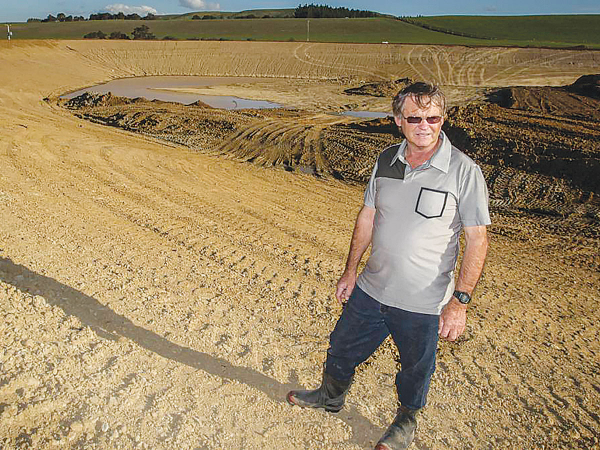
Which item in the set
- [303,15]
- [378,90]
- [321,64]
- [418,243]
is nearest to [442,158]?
[418,243]

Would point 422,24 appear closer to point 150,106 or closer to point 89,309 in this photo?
point 150,106

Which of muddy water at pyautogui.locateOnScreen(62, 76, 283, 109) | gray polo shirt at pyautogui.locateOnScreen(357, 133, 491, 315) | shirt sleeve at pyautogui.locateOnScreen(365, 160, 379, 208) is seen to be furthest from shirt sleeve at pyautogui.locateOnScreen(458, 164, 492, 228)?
muddy water at pyautogui.locateOnScreen(62, 76, 283, 109)

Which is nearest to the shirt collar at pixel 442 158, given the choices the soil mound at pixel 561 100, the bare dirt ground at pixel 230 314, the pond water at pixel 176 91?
the bare dirt ground at pixel 230 314

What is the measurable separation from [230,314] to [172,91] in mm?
22922

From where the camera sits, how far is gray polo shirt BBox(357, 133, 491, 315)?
2469 mm

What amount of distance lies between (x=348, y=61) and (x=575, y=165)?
1134 inches

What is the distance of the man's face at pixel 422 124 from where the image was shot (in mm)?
2521

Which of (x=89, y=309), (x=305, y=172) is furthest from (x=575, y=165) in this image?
(x=89, y=309)

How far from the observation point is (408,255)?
2.60 meters

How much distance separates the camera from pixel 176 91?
25.1 metres

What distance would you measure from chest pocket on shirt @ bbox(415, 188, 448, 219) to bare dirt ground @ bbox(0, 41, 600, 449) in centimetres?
167

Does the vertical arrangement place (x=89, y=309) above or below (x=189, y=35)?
below

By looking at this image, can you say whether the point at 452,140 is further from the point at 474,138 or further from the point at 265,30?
the point at 265,30

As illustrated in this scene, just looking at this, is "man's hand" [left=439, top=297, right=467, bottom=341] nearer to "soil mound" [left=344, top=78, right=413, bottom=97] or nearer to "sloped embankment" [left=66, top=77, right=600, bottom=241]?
"sloped embankment" [left=66, top=77, right=600, bottom=241]
